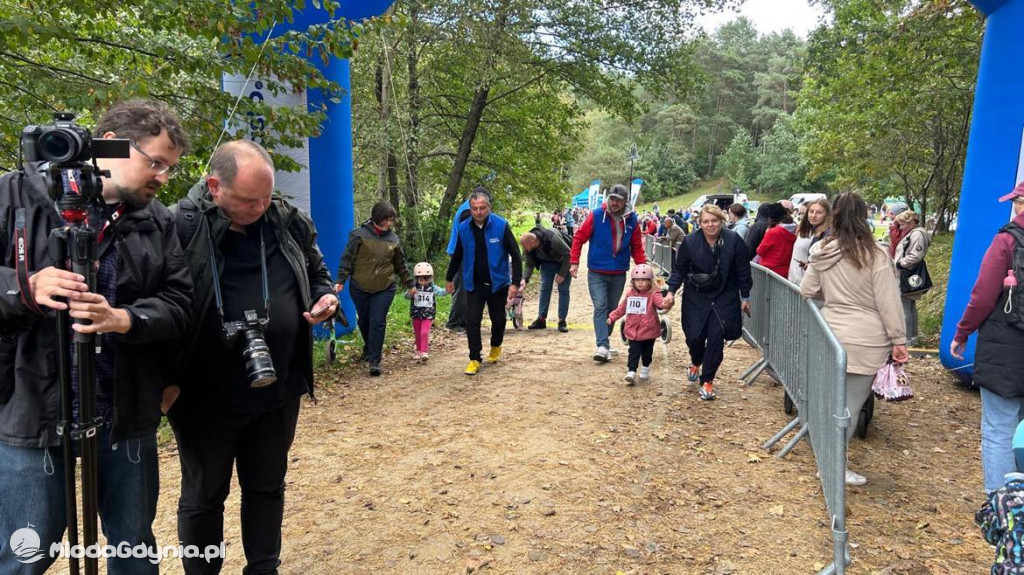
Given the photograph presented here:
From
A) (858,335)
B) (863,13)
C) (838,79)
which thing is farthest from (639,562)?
(838,79)

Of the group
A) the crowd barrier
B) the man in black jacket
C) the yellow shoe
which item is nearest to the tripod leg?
the crowd barrier

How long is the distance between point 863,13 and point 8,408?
12778 millimetres

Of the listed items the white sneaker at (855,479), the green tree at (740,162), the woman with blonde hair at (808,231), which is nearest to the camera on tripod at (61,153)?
the white sneaker at (855,479)

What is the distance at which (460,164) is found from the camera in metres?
16.2

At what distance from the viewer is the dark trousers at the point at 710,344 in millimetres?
6273

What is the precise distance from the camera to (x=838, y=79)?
1348cm

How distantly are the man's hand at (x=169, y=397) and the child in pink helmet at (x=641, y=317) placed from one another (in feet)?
16.7

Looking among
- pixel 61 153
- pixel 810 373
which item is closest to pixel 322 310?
pixel 61 153

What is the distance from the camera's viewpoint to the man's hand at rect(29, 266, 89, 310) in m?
1.81

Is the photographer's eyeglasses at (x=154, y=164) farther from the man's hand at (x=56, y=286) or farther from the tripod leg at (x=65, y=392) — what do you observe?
the man's hand at (x=56, y=286)

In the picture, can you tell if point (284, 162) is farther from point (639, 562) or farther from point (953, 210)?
point (953, 210)

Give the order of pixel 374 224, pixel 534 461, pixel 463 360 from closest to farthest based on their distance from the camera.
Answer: pixel 534 461 < pixel 374 224 < pixel 463 360

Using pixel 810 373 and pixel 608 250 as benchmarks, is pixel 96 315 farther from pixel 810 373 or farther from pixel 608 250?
pixel 608 250

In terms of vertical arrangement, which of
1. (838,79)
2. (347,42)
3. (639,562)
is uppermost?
(838,79)
